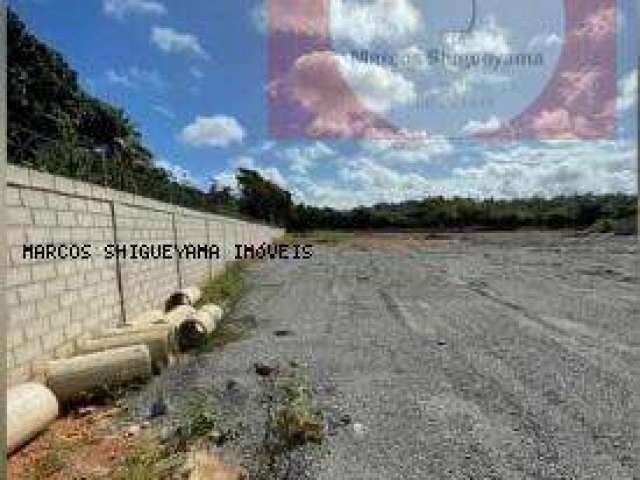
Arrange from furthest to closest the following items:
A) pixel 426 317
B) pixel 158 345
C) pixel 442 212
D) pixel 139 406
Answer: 1. pixel 442 212
2. pixel 426 317
3. pixel 158 345
4. pixel 139 406

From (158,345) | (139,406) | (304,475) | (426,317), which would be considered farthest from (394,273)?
(304,475)

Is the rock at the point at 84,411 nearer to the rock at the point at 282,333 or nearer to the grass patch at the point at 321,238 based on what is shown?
the rock at the point at 282,333

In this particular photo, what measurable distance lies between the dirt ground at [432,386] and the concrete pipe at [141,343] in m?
0.28

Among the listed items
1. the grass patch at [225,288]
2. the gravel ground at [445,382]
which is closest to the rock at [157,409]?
the gravel ground at [445,382]

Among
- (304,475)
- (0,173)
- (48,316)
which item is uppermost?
(0,173)

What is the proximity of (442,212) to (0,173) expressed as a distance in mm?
78145

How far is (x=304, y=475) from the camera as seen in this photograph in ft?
20.0

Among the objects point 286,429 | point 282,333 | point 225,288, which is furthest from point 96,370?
point 225,288

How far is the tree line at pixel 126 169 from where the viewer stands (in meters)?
11.3

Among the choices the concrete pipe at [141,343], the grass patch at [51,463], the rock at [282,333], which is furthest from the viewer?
the rock at [282,333]

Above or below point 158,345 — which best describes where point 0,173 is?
above

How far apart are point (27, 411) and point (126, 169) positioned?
7175mm

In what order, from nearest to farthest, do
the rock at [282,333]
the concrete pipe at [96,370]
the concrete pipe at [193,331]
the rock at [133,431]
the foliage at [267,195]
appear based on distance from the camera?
1. the rock at [133,431]
2. the concrete pipe at [96,370]
3. the concrete pipe at [193,331]
4. the rock at [282,333]
5. the foliage at [267,195]

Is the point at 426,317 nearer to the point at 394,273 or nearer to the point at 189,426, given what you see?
the point at 189,426
